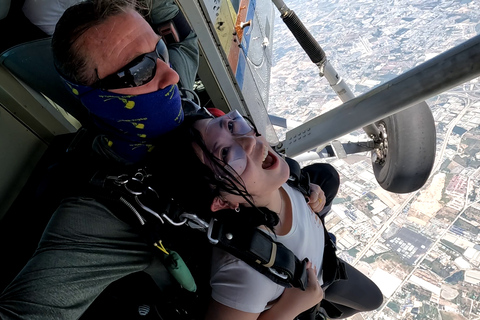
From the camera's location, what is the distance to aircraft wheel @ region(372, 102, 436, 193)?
2.00 metres

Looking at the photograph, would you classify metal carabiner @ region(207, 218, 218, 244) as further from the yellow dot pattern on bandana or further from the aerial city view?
the aerial city view

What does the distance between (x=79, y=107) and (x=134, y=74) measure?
0.54m

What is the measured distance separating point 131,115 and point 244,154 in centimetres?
38

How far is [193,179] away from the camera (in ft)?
3.03

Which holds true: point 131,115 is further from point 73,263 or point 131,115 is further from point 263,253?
point 263,253

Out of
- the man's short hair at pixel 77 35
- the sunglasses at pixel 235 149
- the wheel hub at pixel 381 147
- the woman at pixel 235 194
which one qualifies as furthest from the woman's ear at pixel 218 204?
the wheel hub at pixel 381 147

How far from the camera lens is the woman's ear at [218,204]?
3.08 feet

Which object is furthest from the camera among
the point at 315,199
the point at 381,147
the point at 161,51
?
the point at 381,147

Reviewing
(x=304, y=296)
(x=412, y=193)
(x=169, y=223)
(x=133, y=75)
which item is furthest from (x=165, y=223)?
(x=412, y=193)

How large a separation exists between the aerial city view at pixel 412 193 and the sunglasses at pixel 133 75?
89.1 inches

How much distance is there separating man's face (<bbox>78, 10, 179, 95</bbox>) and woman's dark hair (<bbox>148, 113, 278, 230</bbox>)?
220 millimetres

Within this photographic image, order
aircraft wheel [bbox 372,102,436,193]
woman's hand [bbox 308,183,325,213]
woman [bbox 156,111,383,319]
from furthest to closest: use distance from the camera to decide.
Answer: aircraft wheel [bbox 372,102,436,193] < woman's hand [bbox 308,183,325,213] < woman [bbox 156,111,383,319]

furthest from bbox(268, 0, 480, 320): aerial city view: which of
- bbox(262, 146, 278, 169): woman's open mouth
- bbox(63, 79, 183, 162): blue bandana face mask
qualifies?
bbox(63, 79, 183, 162): blue bandana face mask

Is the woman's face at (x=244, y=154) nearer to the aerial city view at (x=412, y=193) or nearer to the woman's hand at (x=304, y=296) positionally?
the woman's hand at (x=304, y=296)
